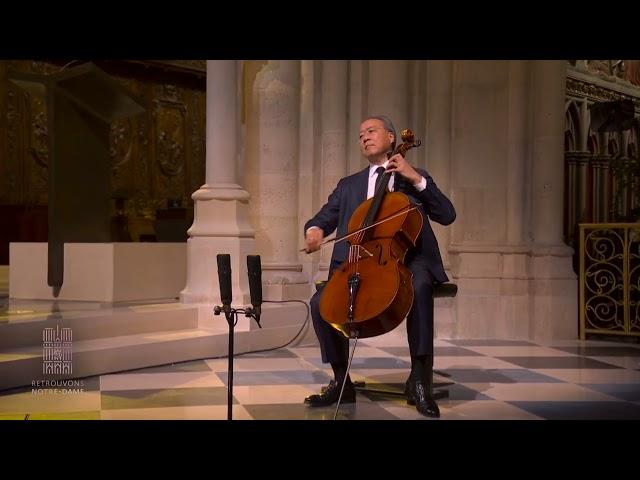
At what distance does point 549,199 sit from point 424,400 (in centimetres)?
359

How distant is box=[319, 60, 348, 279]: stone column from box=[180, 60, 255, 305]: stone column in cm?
93

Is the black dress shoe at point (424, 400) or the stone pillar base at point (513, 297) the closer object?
the black dress shoe at point (424, 400)

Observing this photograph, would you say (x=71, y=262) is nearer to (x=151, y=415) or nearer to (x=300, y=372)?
(x=300, y=372)

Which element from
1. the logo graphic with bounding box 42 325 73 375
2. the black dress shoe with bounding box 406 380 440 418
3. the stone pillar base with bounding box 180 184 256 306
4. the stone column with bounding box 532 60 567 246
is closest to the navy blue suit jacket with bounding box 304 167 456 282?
the black dress shoe with bounding box 406 380 440 418

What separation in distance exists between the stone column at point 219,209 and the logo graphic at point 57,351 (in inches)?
47.9

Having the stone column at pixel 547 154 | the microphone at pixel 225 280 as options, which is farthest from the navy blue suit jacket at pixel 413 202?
the stone column at pixel 547 154

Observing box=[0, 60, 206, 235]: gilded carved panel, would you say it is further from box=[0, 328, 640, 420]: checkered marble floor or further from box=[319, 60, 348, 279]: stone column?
box=[0, 328, 640, 420]: checkered marble floor

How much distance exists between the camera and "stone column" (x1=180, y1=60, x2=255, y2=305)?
6035mm

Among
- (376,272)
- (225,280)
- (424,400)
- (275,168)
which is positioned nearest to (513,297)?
(275,168)

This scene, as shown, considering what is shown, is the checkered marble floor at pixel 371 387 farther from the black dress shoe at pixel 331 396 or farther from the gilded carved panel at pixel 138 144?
the gilded carved panel at pixel 138 144

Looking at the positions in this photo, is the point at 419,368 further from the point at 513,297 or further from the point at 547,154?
the point at 547,154

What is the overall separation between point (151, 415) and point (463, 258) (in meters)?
3.70

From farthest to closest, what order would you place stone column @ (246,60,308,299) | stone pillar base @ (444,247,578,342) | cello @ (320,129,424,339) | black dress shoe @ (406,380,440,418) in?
stone pillar base @ (444,247,578,342) < stone column @ (246,60,308,299) < black dress shoe @ (406,380,440,418) < cello @ (320,129,424,339)

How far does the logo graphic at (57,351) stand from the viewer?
15.0 ft
